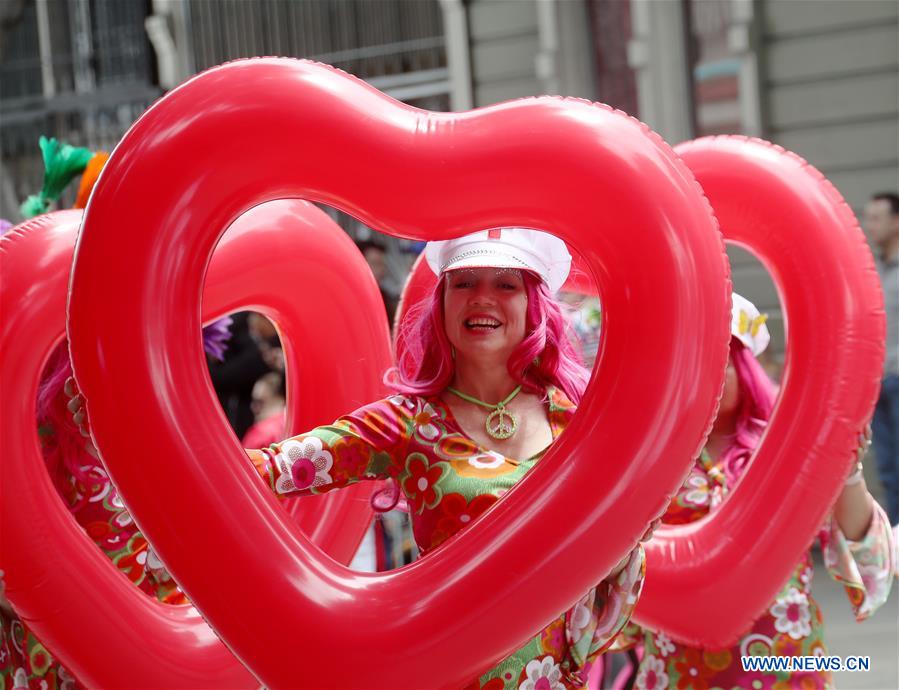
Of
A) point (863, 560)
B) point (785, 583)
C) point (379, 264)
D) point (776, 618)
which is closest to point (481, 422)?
point (785, 583)

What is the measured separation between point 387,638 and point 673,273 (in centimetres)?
81

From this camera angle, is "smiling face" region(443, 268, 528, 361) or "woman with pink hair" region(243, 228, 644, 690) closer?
"woman with pink hair" region(243, 228, 644, 690)

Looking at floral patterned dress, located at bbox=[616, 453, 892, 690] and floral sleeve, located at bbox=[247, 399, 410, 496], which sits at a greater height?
floral sleeve, located at bbox=[247, 399, 410, 496]

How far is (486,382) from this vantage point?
9.27ft

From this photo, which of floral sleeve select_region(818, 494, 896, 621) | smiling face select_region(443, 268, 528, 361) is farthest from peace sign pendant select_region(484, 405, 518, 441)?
floral sleeve select_region(818, 494, 896, 621)

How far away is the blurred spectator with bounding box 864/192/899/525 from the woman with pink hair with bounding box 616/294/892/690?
3.37 m

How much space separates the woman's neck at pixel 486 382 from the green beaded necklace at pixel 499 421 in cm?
2

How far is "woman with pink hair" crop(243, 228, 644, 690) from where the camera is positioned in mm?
2654

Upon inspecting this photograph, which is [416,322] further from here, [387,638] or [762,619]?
[762,619]

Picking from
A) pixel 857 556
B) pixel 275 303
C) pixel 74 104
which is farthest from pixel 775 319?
pixel 74 104

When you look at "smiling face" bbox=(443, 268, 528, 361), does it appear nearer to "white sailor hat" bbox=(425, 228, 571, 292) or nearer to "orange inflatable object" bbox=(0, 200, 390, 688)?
"white sailor hat" bbox=(425, 228, 571, 292)

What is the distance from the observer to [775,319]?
804cm

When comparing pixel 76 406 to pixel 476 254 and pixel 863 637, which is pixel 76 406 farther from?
pixel 863 637

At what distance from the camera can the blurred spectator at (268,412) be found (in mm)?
5629
